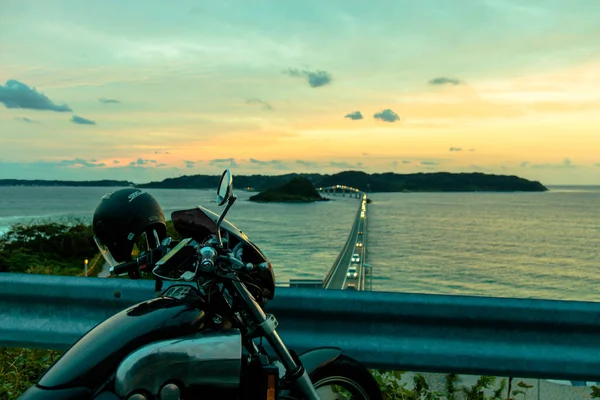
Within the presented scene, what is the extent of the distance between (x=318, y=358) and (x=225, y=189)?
99 cm

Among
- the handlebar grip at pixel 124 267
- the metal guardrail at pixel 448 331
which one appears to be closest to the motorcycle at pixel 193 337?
the handlebar grip at pixel 124 267

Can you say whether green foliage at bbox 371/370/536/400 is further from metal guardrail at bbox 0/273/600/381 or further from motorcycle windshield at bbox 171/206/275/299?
motorcycle windshield at bbox 171/206/275/299

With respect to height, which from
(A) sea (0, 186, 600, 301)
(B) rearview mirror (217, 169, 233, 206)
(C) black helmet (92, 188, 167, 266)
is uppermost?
(B) rearview mirror (217, 169, 233, 206)

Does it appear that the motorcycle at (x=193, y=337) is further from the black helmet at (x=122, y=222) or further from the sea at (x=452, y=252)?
the sea at (x=452, y=252)

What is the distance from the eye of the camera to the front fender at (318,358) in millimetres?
2502

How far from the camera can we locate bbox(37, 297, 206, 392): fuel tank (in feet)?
5.82

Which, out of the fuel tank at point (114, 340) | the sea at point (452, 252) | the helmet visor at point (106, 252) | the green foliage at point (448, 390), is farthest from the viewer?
the sea at point (452, 252)

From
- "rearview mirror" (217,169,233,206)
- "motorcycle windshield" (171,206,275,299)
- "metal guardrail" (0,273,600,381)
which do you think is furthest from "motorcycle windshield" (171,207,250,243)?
"metal guardrail" (0,273,600,381)

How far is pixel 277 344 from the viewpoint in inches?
85.4

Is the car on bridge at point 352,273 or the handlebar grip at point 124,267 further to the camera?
the car on bridge at point 352,273

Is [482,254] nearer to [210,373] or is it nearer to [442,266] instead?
[442,266]

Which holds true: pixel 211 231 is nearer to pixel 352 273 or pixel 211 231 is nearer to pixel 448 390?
pixel 448 390

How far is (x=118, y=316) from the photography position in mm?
1927

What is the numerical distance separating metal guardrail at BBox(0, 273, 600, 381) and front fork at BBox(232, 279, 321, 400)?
93 centimetres
